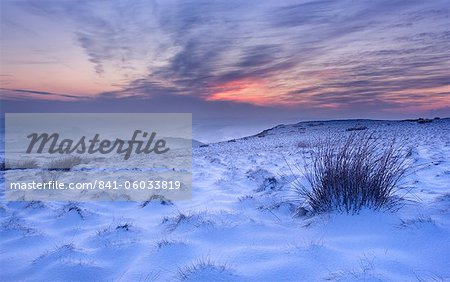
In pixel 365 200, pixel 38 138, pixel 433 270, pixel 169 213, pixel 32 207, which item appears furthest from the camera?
pixel 38 138

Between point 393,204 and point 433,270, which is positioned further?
point 393,204

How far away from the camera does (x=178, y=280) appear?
226 centimetres

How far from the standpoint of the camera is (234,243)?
9.24 feet

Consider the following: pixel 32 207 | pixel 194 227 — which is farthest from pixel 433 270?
pixel 32 207

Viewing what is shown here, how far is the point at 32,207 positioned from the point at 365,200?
4.27 meters

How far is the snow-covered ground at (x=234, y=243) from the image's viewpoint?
7.29ft

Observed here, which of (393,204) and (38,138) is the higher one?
(38,138)

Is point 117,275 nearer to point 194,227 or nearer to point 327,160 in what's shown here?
point 194,227

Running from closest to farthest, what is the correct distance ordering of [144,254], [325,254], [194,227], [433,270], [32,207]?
1. [433,270]
2. [325,254]
3. [144,254]
4. [194,227]
5. [32,207]

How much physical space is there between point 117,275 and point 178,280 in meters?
0.56

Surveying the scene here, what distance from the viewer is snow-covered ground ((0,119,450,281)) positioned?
87.4 inches

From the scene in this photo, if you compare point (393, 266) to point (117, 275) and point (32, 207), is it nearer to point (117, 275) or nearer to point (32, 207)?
point (117, 275)

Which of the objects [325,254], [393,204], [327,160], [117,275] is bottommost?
[117,275]

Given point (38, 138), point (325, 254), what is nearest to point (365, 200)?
point (325, 254)
